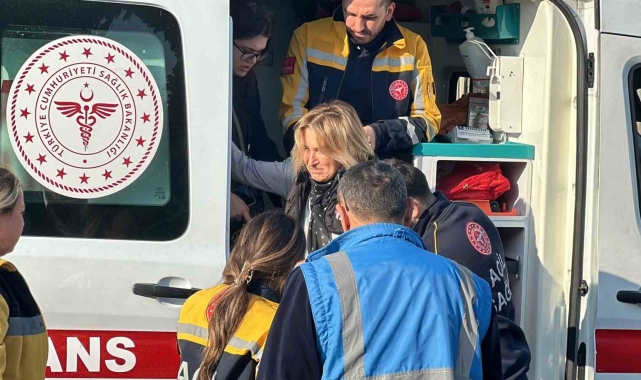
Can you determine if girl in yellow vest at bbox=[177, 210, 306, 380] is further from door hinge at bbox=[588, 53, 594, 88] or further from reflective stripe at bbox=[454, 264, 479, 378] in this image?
door hinge at bbox=[588, 53, 594, 88]

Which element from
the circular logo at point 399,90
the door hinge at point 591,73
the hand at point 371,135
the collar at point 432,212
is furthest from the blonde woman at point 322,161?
the door hinge at point 591,73

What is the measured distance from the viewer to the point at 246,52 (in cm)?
353

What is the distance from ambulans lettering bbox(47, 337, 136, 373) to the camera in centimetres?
272

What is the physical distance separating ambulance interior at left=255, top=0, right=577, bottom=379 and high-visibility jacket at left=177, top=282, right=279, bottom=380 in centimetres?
125

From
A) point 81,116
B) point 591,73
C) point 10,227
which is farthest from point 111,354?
point 591,73

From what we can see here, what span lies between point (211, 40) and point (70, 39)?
1.46 feet

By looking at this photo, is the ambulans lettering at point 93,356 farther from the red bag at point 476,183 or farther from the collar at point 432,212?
the red bag at point 476,183

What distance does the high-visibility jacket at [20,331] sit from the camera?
2215 millimetres

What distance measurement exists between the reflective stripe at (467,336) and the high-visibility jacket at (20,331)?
1.07 metres

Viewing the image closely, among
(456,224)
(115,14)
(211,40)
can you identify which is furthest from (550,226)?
(115,14)

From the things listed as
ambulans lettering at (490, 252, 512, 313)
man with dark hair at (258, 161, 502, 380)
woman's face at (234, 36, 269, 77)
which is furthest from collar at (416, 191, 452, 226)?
woman's face at (234, 36, 269, 77)

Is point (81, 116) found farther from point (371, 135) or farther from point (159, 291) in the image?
point (371, 135)

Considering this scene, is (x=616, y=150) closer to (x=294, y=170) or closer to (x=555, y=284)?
(x=555, y=284)

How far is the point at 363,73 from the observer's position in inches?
140
